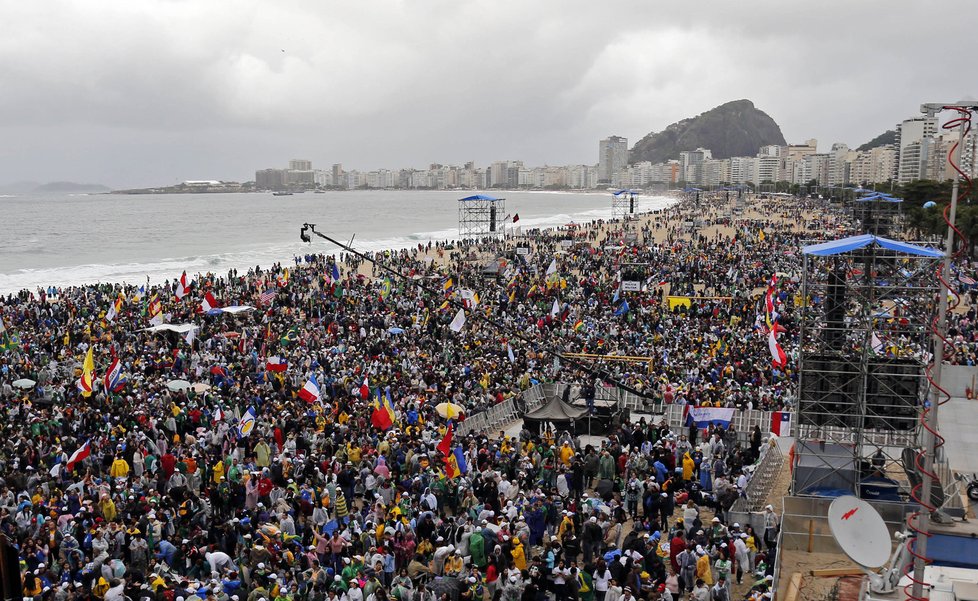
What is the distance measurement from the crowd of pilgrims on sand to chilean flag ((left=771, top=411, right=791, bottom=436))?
23.3 inches

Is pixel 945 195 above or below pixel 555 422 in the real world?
above

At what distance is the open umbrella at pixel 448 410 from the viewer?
55.5ft

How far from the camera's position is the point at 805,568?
36.9ft

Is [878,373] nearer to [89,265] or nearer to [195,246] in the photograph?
[89,265]

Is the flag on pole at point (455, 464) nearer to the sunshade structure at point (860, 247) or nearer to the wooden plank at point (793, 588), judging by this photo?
the wooden plank at point (793, 588)

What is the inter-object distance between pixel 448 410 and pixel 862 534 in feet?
30.7

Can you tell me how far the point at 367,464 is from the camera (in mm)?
13727

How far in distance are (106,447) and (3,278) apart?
51.6 meters

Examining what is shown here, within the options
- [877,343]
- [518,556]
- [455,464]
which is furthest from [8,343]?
[877,343]

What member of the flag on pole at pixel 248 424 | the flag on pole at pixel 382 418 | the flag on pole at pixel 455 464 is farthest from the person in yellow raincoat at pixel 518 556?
the flag on pole at pixel 248 424

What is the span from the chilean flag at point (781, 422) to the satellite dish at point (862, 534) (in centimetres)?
726

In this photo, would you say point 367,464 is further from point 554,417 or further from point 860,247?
point 860,247

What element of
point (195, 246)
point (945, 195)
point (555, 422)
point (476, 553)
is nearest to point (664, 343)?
point (555, 422)

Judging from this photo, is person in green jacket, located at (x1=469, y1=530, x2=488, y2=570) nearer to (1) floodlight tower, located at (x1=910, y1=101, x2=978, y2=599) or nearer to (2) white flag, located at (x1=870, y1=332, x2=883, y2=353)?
(1) floodlight tower, located at (x1=910, y1=101, x2=978, y2=599)
